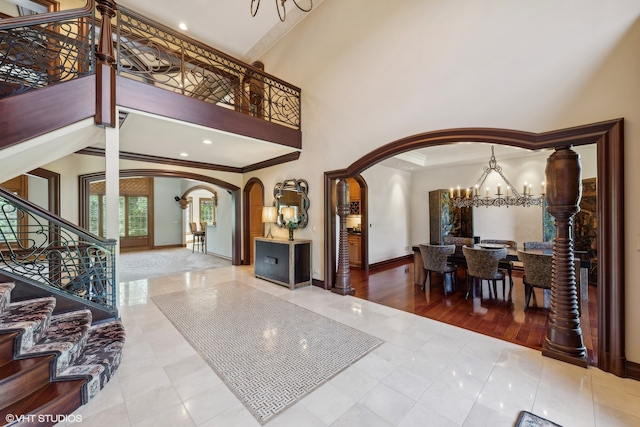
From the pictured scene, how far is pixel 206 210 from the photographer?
40.2ft

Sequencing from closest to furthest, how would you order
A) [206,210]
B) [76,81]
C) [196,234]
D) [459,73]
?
[76,81]
[459,73]
[196,234]
[206,210]

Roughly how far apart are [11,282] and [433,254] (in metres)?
5.50

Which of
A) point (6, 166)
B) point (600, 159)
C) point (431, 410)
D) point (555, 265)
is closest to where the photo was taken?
point (431, 410)

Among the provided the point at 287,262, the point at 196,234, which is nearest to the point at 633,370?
the point at 287,262

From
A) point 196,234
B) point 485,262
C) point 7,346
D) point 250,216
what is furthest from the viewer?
point 196,234

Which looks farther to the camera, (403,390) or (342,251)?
(342,251)

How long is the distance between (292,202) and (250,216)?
7.37 feet

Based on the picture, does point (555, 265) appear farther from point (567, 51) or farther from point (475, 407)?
point (567, 51)

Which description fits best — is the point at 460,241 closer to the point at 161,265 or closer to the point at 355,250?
the point at 355,250

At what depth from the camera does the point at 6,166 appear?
9.66 feet

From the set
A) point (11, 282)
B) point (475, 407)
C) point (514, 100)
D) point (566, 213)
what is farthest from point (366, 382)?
point (11, 282)

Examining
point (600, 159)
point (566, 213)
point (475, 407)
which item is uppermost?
point (600, 159)

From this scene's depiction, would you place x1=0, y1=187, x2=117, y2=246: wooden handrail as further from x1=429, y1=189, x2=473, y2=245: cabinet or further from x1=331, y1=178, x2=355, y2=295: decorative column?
x1=429, y1=189, x2=473, y2=245: cabinet

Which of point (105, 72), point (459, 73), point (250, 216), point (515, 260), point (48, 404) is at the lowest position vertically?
point (48, 404)
